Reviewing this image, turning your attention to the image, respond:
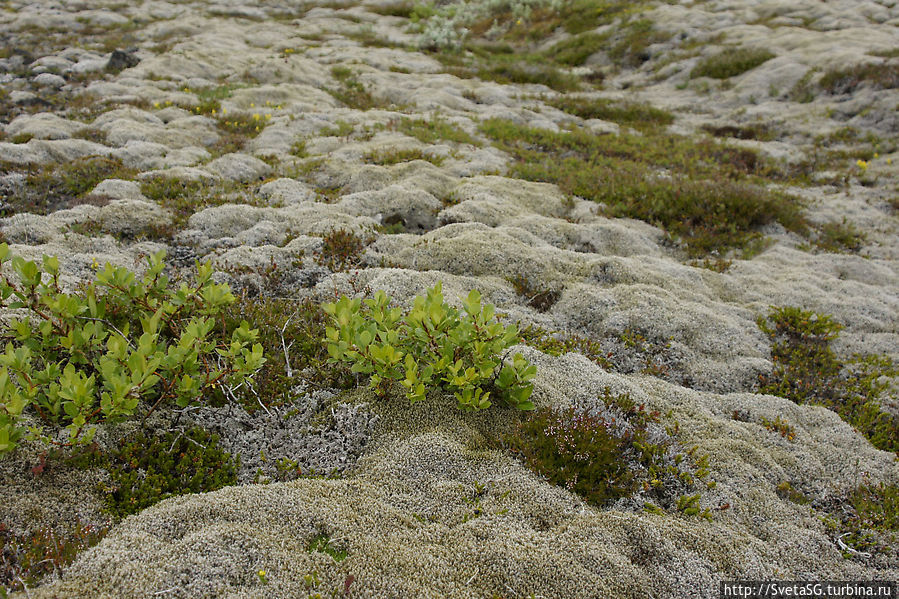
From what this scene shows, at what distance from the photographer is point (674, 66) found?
1045 inches

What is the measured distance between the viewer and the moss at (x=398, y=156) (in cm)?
1424

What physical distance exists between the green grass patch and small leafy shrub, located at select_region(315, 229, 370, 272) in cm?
665

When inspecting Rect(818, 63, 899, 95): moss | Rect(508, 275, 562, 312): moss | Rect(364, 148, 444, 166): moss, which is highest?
Rect(818, 63, 899, 95): moss

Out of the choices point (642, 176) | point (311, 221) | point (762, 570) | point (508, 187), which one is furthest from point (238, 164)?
point (762, 570)

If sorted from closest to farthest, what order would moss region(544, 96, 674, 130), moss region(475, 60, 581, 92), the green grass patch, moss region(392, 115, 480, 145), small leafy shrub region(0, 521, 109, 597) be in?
1. small leafy shrub region(0, 521, 109, 597)
2. the green grass patch
3. moss region(392, 115, 480, 145)
4. moss region(544, 96, 674, 130)
5. moss region(475, 60, 581, 92)

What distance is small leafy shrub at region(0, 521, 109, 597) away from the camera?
3533mm

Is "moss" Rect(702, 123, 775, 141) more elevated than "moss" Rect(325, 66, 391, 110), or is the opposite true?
"moss" Rect(325, 66, 391, 110)

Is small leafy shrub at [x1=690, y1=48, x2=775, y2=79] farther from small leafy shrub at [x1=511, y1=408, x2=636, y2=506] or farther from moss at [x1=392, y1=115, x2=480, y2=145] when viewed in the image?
small leafy shrub at [x1=511, y1=408, x2=636, y2=506]

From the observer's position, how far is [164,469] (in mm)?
4754

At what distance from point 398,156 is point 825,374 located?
11.6 metres

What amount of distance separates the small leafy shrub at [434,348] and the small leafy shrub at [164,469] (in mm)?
1585

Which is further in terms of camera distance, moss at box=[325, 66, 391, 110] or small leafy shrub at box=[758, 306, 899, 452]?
moss at box=[325, 66, 391, 110]

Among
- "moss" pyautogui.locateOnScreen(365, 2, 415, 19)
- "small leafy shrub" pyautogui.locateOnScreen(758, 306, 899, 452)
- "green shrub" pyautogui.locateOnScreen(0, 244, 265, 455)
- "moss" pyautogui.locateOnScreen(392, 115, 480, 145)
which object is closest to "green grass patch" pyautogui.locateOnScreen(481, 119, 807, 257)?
"moss" pyautogui.locateOnScreen(392, 115, 480, 145)

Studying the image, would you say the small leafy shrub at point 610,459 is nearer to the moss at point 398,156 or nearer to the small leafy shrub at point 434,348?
the small leafy shrub at point 434,348
